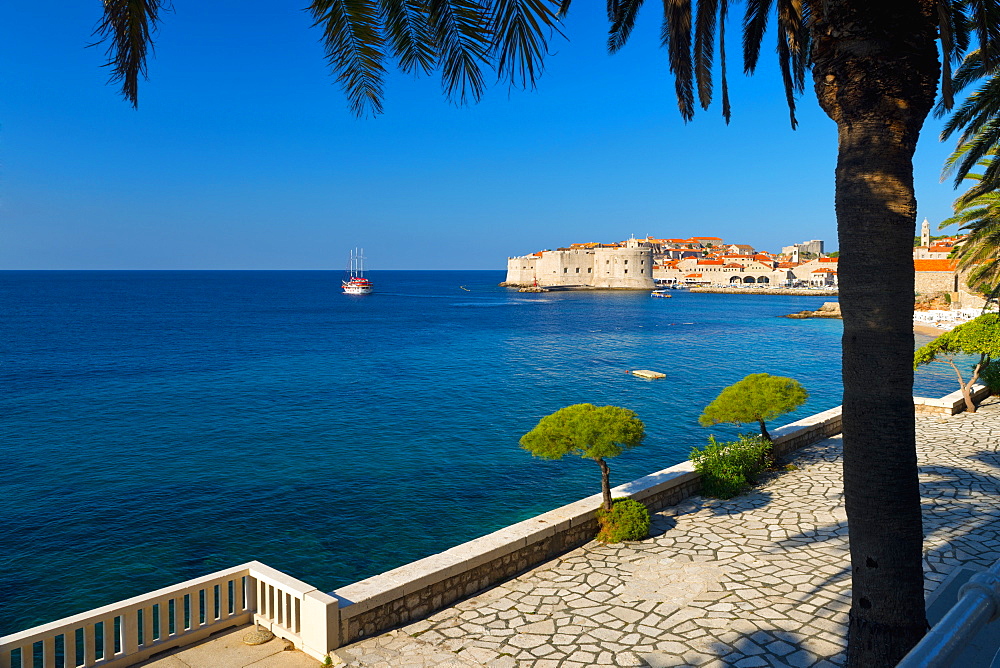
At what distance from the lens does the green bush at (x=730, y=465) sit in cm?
1134

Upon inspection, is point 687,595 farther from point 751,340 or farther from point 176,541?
point 751,340

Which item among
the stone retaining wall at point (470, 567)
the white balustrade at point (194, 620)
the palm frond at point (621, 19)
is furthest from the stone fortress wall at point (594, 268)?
the white balustrade at point (194, 620)

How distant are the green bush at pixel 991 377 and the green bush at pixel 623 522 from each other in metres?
15.6

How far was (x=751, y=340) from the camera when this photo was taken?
54.9 meters

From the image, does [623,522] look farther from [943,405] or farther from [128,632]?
[943,405]

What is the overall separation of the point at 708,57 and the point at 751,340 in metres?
51.2

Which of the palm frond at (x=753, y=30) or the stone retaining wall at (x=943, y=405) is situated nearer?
the palm frond at (x=753, y=30)

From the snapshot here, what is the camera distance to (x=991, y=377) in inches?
764

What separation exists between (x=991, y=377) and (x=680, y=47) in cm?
1854

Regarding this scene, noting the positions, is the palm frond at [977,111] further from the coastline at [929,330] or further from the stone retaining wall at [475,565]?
the coastline at [929,330]

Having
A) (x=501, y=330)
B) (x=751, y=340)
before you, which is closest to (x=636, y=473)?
(x=751, y=340)

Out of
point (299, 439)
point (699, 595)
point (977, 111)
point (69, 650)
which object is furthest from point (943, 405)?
point (299, 439)

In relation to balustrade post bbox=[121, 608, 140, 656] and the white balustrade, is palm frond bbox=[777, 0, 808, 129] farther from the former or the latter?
balustrade post bbox=[121, 608, 140, 656]

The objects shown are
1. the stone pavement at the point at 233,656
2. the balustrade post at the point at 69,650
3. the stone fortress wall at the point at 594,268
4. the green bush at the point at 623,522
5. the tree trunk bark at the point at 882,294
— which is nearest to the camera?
the tree trunk bark at the point at 882,294
